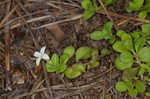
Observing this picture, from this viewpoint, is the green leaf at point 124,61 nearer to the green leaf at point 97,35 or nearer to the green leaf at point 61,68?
the green leaf at point 97,35

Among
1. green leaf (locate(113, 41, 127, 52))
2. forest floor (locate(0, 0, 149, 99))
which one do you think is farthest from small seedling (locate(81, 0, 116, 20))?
green leaf (locate(113, 41, 127, 52))

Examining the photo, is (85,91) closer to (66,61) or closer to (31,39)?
(66,61)

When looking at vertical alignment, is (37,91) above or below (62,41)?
below

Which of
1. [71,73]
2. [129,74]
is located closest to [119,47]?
[129,74]

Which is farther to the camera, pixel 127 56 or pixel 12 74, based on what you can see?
pixel 12 74

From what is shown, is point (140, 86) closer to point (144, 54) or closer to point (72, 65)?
point (144, 54)

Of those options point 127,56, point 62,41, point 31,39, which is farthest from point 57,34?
point 127,56

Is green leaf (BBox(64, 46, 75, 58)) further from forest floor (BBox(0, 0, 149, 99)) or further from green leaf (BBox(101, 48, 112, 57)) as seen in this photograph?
green leaf (BBox(101, 48, 112, 57))
